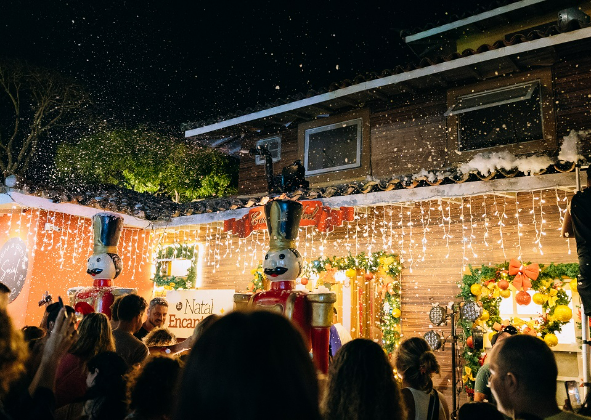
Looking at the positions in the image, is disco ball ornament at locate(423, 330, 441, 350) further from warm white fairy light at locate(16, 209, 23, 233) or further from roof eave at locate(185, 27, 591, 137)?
warm white fairy light at locate(16, 209, 23, 233)

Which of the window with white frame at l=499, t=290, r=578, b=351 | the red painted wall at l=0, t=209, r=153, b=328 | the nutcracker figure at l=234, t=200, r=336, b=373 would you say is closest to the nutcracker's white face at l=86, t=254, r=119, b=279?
the nutcracker figure at l=234, t=200, r=336, b=373

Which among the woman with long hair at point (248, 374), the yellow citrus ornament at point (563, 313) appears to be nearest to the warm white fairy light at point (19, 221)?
the yellow citrus ornament at point (563, 313)

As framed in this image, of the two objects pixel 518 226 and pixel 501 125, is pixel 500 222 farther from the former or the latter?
pixel 501 125

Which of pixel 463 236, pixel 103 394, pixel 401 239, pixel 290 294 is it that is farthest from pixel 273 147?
pixel 103 394

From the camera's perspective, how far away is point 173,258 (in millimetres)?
13664

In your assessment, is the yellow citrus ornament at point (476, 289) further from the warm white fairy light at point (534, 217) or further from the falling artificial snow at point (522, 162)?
the falling artificial snow at point (522, 162)

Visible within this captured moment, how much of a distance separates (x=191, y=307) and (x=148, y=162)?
45.6ft

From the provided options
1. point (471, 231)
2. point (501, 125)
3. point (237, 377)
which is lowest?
point (237, 377)

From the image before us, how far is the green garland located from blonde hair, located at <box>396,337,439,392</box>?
10.2 meters

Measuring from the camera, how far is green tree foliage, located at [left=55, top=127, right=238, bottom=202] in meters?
21.8

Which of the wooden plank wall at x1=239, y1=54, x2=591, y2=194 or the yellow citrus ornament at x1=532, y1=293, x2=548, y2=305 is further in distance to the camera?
the wooden plank wall at x1=239, y1=54, x2=591, y2=194

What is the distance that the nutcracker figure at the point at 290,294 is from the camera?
208 inches

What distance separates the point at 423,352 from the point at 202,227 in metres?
10.3

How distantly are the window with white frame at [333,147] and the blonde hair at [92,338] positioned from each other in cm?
906
